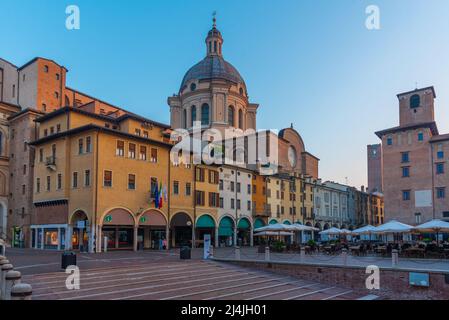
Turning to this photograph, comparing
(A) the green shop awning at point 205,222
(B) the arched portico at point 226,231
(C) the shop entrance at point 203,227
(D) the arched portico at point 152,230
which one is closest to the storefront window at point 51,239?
(D) the arched portico at point 152,230

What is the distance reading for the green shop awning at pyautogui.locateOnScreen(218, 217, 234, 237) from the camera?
49906 millimetres

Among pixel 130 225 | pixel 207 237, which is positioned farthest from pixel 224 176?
pixel 207 237

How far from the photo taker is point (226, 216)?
5112 cm

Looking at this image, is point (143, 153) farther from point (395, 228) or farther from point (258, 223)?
point (258, 223)

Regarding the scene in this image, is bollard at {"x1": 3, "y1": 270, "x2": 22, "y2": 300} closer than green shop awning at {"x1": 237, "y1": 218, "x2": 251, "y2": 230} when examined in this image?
Yes

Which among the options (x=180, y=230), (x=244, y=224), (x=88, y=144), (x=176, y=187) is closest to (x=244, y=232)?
(x=244, y=224)

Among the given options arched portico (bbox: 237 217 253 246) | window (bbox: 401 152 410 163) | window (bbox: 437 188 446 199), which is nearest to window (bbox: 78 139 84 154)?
arched portico (bbox: 237 217 253 246)

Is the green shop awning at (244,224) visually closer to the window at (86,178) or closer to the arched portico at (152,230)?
the arched portico at (152,230)

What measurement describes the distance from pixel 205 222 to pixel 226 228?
4.75 m

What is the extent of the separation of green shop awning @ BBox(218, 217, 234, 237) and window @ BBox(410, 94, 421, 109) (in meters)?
28.9

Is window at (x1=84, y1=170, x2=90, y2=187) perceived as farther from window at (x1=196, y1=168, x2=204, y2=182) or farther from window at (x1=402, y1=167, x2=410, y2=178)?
window at (x1=402, y1=167, x2=410, y2=178)

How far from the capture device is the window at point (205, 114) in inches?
2724

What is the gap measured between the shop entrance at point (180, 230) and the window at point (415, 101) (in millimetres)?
34039
